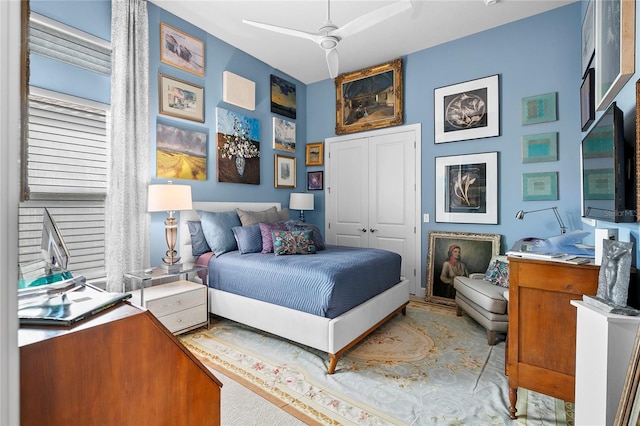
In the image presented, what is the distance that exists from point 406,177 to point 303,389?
305cm

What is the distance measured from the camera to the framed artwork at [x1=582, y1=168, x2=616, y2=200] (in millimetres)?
1631

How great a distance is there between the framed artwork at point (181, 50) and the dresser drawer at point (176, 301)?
95.3 inches

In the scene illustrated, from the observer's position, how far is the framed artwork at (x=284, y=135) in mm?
4717

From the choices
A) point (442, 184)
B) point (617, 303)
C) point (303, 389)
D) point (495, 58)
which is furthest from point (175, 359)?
point (495, 58)

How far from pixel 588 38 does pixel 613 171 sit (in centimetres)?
192

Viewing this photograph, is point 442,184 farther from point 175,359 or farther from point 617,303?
point 175,359

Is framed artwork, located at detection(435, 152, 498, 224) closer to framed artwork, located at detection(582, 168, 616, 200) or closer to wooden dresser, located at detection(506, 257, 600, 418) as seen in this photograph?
framed artwork, located at detection(582, 168, 616, 200)

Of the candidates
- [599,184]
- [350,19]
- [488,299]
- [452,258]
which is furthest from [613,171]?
[350,19]

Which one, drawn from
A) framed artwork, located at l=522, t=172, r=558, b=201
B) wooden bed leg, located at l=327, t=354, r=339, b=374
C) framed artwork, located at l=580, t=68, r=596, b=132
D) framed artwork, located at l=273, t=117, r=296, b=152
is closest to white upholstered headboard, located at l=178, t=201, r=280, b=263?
framed artwork, located at l=273, t=117, r=296, b=152

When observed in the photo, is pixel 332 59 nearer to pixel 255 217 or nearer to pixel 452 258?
pixel 255 217

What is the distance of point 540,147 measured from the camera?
3365mm

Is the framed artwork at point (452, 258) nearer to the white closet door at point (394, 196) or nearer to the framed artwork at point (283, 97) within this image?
the white closet door at point (394, 196)

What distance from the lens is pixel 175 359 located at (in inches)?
32.6

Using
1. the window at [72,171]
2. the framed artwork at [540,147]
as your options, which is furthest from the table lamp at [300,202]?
the framed artwork at [540,147]
